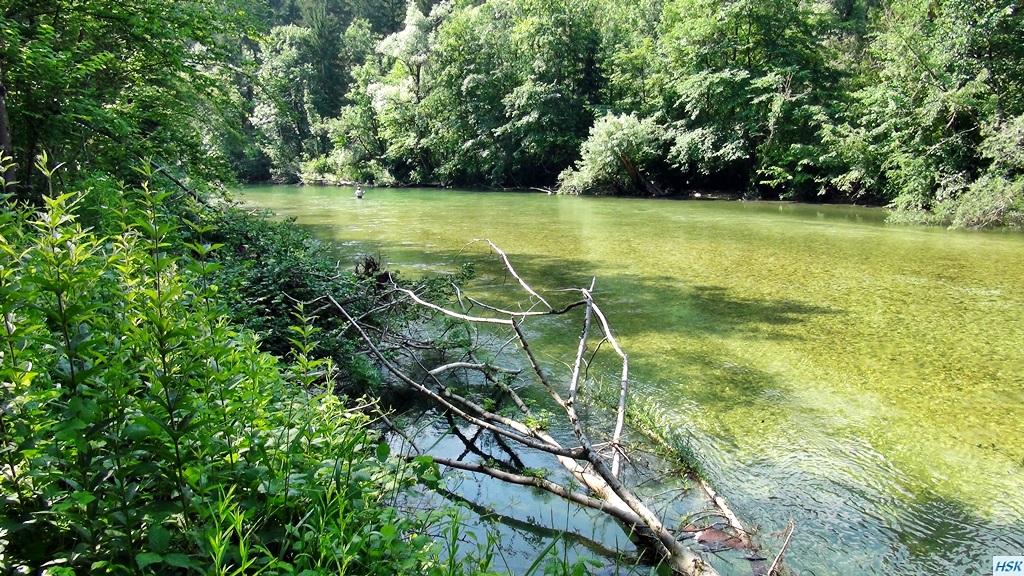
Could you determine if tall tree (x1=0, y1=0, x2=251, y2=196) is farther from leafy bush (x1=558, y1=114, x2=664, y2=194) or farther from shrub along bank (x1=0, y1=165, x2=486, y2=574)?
leafy bush (x1=558, y1=114, x2=664, y2=194)

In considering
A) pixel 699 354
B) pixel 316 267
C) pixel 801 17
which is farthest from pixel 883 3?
pixel 316 267

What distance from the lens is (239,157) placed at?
4497 cm

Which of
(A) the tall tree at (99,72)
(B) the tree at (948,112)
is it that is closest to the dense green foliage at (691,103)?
(B) the tree at (948,112)

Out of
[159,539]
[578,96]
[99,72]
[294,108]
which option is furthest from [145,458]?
[294,108]

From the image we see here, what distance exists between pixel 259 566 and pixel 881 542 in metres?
3.09

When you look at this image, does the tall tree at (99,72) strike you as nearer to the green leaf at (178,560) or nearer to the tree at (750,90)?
the green leaf at (178,560)

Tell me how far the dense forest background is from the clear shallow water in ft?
13.3

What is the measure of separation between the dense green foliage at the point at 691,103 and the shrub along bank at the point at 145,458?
8663mm

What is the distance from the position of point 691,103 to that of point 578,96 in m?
8.65

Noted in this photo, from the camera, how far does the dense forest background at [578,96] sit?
23.0ft

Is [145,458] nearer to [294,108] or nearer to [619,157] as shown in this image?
[619,157]

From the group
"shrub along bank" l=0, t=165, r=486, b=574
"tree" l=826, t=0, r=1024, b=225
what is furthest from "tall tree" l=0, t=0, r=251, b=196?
"tree" l=826, t=0, r=1024, b=225

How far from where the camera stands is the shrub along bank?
1.51 m

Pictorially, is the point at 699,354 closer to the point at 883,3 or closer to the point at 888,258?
the point at 888,258
